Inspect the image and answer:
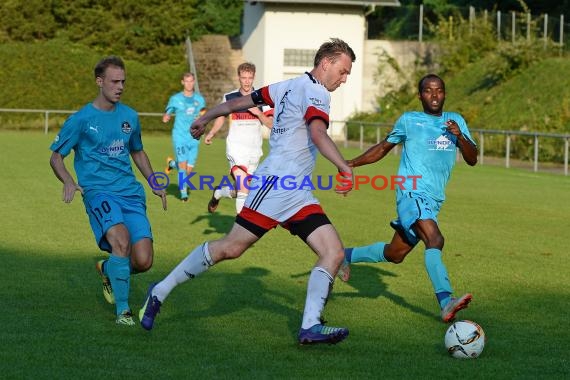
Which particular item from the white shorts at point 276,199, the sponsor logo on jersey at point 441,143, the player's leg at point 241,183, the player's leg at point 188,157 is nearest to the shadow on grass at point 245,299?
the white shorts at point 276,199

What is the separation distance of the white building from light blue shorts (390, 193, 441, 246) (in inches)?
1471

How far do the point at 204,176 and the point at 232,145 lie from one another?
28.3ft

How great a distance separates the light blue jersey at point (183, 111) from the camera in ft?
65.9

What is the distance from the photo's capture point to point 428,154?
9.18 meters

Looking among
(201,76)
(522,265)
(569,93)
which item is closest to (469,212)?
(522,265)

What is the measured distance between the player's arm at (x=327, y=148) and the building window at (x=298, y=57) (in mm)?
39391

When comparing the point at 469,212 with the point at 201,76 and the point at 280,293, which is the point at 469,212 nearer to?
the point at 280,293

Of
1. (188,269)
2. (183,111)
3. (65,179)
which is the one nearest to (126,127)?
(65,179)

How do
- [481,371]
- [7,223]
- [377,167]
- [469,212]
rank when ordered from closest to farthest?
[481,371], [7,223], [469,212], [377,167]

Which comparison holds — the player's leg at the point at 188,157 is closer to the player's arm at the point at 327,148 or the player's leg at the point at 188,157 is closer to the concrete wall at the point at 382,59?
the player's arm at the point at 327,148

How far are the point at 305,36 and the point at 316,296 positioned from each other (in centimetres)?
4013

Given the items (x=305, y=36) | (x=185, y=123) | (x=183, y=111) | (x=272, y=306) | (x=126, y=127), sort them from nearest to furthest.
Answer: (x=126, y=127) < (x=272, y=306) < (x=185, y=123) < (x=183, y=111) < (x=305, y=36)

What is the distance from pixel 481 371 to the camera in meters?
7.11

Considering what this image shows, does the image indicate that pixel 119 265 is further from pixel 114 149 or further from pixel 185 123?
pixel 185 123
